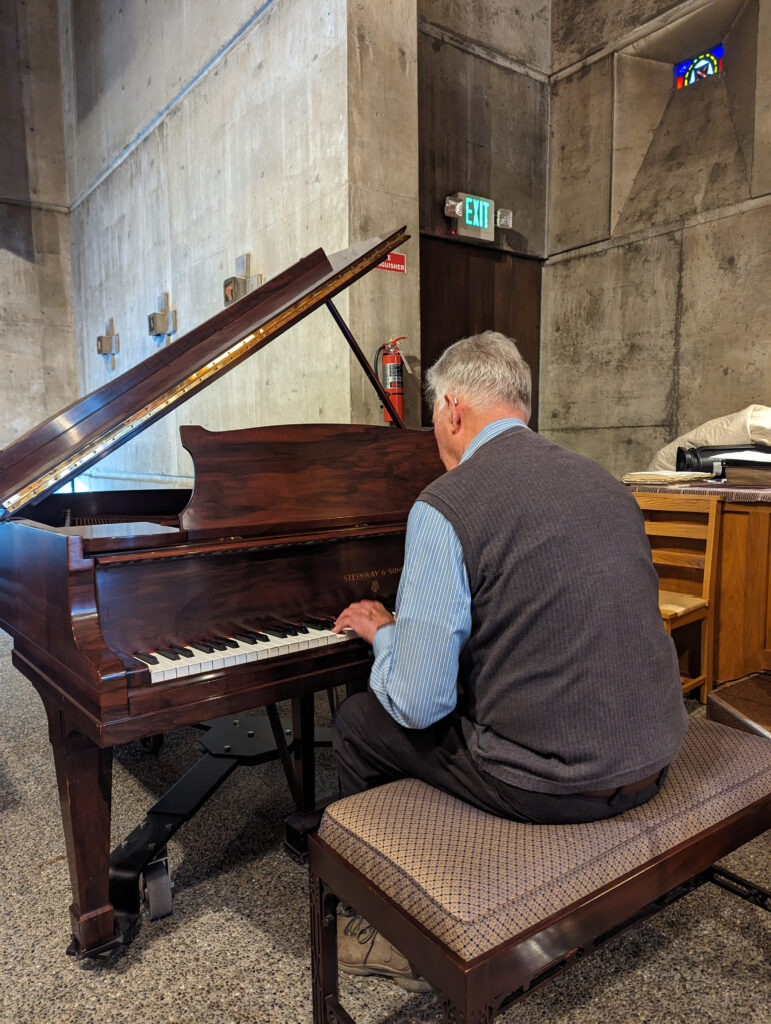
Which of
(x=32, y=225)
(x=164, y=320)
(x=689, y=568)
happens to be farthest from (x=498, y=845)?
(x=32, y=225)

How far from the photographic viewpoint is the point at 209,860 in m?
2.15

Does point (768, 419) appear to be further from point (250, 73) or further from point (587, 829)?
point (250, 73)

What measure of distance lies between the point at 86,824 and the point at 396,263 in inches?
146

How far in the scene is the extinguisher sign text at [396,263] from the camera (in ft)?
14.5

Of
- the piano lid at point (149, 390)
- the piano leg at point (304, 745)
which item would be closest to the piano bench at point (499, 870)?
the piano leg at point (304, 745)

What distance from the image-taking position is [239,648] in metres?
1.68

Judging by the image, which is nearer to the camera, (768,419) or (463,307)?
(768,419)

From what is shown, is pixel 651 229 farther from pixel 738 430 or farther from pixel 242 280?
pixel 242 280

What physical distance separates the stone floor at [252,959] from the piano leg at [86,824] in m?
0.11

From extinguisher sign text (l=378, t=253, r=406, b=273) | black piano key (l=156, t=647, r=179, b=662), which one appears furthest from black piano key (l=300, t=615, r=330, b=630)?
extinguisher sign text (l=378, t=253, r=406, b=273)

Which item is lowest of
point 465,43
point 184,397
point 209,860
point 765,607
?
point 209,860

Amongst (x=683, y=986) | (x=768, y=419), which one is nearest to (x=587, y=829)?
(x=683, y=986)

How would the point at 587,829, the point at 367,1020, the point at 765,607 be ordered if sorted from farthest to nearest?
the point at 765,607, the point at 367,1020, the point at 587,829

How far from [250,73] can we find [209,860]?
17.3ft
